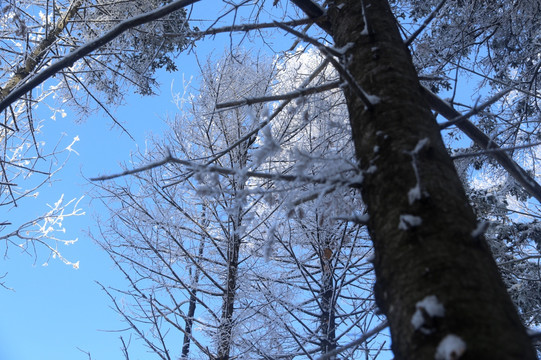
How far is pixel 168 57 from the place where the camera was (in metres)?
7.02

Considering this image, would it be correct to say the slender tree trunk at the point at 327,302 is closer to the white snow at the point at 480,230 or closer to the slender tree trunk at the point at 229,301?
the slender tree trunk at the point at 229,301

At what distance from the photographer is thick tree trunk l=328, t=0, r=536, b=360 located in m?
0.81

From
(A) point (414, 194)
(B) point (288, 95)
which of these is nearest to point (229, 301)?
(B) point (288, 95)

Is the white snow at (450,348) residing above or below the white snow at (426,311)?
below

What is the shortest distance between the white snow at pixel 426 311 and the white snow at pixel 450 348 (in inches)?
1.7

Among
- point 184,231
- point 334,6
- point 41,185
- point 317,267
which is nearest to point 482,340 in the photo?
point 334,6

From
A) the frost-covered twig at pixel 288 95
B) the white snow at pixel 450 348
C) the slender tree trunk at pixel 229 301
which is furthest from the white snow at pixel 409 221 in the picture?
the slender tree trunk at pixel 229 301

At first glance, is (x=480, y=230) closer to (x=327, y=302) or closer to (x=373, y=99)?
(x=373, y=99)

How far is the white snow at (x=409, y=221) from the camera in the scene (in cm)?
98

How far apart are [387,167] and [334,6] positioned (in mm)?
1076

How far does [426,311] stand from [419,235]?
0.63ft

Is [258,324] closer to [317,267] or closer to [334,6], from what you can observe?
[317,267]

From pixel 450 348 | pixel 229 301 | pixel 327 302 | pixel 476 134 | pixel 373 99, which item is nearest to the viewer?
pixel 450 348

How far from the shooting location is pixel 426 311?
84cm
